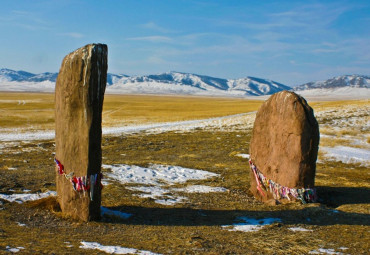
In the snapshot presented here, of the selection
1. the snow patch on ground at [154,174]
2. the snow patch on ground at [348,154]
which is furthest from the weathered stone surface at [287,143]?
the snow patch on ground at [348,154]

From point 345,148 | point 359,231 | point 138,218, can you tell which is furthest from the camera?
point 345,148

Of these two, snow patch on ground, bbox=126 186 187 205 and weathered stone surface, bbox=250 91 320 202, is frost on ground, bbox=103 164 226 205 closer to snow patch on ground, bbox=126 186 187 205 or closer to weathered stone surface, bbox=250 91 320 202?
snow patch on ground, bbox=126 186 187 205

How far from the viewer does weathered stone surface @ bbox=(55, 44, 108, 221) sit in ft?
30.5

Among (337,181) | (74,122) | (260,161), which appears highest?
(74,122)

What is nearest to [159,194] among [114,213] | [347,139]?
[114,213]

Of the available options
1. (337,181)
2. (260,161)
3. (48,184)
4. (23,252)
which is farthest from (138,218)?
(337,181)

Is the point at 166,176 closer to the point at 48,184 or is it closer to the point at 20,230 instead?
the point at 48,184

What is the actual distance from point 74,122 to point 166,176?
753cm

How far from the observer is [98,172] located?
9781 mm

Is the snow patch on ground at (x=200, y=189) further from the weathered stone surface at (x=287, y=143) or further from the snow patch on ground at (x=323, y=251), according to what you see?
the snow patch on ground at (x=323, y=251)

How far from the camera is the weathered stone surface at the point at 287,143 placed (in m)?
12.4

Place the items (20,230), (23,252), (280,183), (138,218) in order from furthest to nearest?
(280,183)
(138,218)
(20,230)
(23,252)

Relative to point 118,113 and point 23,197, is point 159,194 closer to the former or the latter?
point 23,197

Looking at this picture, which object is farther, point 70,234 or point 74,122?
point 74,122
